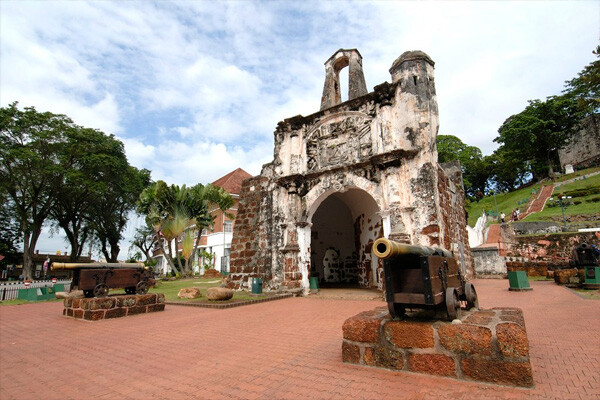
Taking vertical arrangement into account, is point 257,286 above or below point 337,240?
below

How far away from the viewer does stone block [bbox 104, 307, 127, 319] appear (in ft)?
24.1

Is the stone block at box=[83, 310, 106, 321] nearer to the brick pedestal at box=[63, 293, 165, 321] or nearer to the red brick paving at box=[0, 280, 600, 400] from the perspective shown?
the brick pedestal at box=[63, 293, 165, 321]

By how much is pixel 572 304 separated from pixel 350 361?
6574 mm

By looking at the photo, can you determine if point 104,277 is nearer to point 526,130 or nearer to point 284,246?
point 284,246

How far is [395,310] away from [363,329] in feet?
1.39

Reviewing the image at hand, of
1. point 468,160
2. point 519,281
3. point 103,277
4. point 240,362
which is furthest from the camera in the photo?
point 468,160

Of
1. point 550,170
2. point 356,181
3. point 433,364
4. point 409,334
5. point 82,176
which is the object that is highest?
point 550,170

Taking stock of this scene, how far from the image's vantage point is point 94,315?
281 inches

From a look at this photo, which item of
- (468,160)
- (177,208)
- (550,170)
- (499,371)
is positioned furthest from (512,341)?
(550,170)

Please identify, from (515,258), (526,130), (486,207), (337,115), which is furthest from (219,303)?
(526,130)

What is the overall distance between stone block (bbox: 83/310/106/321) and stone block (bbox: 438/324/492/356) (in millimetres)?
7321

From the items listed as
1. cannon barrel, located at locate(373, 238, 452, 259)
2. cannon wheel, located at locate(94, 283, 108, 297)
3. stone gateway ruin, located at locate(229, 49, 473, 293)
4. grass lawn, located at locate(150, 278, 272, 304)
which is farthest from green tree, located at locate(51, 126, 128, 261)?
cannon barrel, located at locate(373, 238, 452, 259)

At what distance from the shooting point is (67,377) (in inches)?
141

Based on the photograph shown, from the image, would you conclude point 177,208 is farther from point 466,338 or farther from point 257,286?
point 466,338
